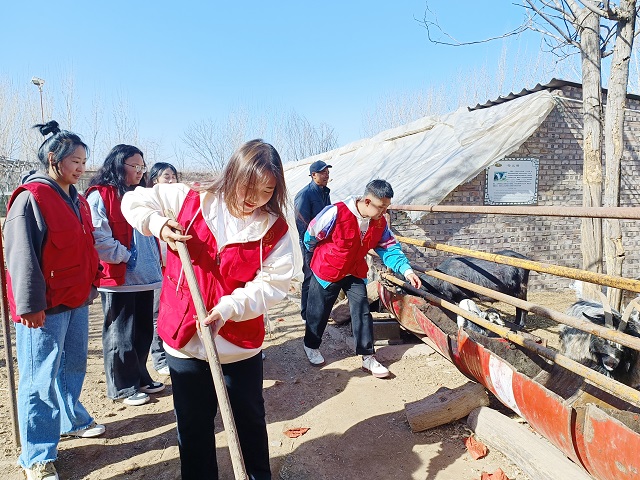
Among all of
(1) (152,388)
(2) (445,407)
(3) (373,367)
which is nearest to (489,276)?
(3) (373,367)

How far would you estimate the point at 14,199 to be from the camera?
233cm

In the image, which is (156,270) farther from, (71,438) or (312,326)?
(312,326)

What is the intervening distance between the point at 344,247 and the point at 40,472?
94.4 inches

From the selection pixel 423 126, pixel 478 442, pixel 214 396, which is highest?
pixel 423 126

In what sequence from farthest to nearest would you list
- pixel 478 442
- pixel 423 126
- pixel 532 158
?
pixel 423 126 < pixel 532 158 < pixel 478 442

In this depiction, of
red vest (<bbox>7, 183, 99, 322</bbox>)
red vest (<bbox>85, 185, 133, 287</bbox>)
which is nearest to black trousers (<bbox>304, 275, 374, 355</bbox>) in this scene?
red vest (<bbox>85, 185, 133, 287</bbox>)

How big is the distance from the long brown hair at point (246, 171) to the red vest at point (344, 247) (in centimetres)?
184

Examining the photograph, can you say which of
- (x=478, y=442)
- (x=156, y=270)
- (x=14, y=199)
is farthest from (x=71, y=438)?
(x=478, y=442)

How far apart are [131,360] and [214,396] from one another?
1680 millimetres

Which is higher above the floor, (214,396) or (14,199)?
(14,199)

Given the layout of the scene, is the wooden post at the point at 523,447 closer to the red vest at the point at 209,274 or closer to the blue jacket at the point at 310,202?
the red vest at the point at 209,274

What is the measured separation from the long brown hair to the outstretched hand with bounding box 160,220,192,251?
0.60ft

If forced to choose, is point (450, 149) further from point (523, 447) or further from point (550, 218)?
point (523, 447)

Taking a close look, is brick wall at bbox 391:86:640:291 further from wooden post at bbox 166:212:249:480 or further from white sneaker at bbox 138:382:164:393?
wooden post at bbox 166:212:249:480
